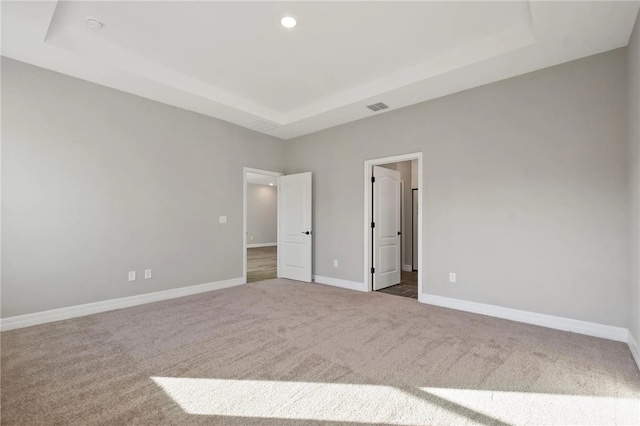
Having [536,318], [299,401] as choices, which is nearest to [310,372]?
[299,401]

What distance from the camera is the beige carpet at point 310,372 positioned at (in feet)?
5.90

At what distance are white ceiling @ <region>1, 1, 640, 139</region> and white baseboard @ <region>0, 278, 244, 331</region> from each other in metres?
2.83

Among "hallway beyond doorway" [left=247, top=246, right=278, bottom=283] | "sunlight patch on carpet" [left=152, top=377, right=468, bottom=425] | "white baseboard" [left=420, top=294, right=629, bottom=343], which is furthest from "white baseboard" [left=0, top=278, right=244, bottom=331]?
"white baseboard" [left=420, top=294, right=629, bottom=343]

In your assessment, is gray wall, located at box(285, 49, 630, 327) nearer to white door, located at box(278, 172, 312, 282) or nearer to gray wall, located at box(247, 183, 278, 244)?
white door, located at box(278, 172, 312, 282)

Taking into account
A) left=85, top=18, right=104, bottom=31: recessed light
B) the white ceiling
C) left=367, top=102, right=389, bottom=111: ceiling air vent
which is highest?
left=85, top=18, right=104, bottom=31: recessed light

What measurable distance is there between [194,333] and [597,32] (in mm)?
4843

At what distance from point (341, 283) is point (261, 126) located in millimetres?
3209

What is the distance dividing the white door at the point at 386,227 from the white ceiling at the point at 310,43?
146 cm

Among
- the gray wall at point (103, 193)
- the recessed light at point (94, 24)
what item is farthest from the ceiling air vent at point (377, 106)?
the recessed light at point (94, 24)

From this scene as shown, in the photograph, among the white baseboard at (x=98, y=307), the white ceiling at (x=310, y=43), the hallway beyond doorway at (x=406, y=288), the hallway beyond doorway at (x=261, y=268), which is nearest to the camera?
the white ceiling at (x=310, y=43)

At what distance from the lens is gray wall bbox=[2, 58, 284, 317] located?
3.23 metres

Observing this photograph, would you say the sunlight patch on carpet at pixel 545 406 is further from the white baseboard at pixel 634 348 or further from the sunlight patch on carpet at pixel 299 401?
the white baseboard at pixel 634 348

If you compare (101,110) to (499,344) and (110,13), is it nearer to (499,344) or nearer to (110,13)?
(110,13)

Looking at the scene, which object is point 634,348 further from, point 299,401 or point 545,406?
point 299,401
